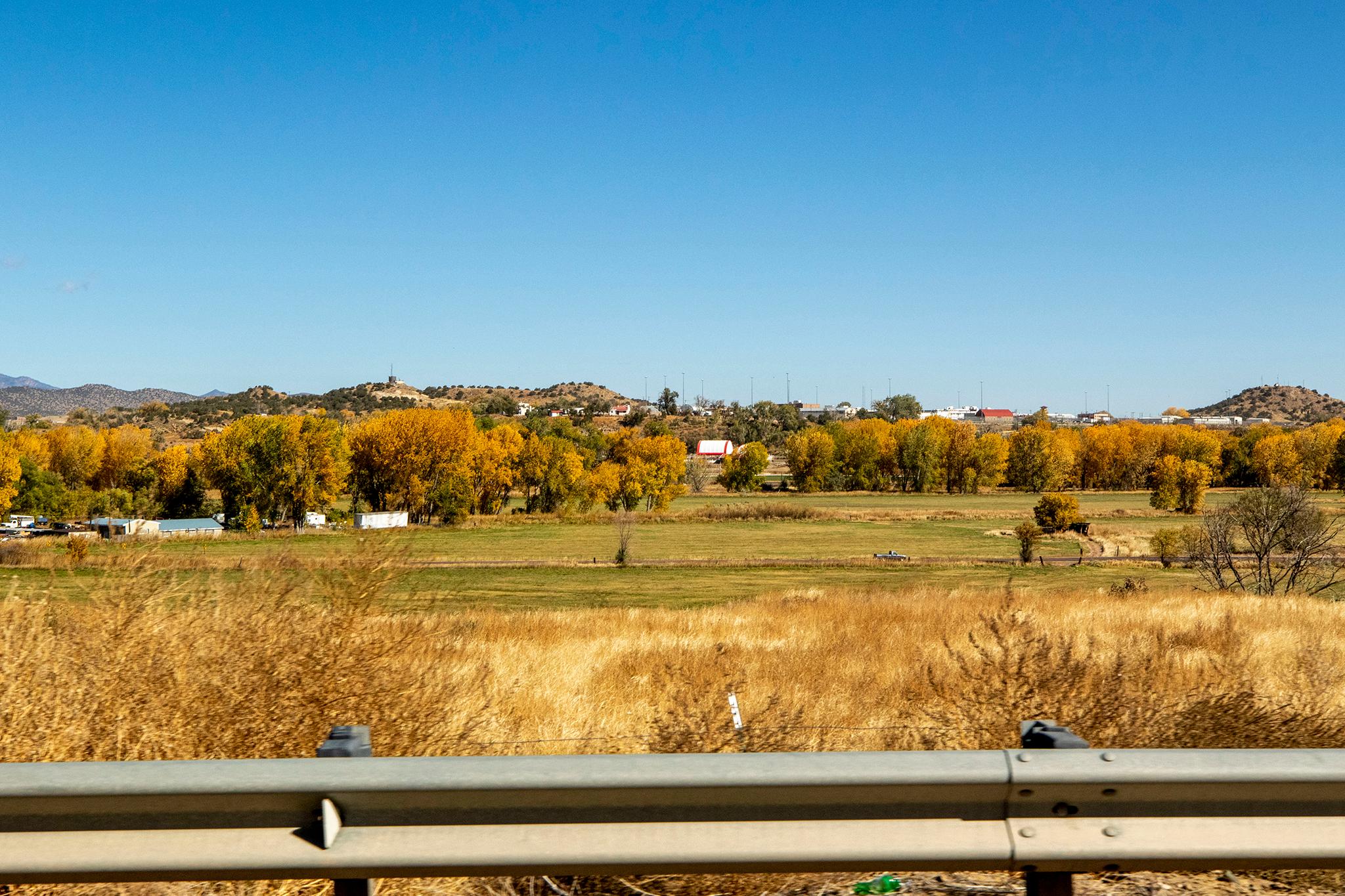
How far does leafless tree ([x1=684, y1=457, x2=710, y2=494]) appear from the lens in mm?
140500

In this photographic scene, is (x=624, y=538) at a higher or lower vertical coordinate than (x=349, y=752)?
lower

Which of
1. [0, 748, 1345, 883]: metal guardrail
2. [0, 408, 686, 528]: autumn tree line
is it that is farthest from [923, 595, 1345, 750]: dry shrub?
[0, 408, 686, 528]: autumn tree line

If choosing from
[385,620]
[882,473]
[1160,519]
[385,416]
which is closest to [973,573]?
[1160,519]

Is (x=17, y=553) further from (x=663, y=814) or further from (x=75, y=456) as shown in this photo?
(x=75, y=456)

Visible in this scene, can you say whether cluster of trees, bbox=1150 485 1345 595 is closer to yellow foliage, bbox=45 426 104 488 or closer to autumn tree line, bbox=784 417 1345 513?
autumn tree line, bbox=784 417 1345 513

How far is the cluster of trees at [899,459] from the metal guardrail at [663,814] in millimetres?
132858

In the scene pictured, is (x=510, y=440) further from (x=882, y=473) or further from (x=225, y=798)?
(x=225, y=798)

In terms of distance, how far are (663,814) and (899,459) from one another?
141 m

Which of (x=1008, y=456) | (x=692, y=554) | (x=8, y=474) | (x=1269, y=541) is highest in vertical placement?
(x=1008, y=456)

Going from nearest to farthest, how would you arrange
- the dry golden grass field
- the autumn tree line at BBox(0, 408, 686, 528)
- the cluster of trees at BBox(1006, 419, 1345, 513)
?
the dry golden grass field, the autumn tree line at BBox(0, 408, 686, 528), the cluster of trees at BBox(1006, 419, 1345, 513)

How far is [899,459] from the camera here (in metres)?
140

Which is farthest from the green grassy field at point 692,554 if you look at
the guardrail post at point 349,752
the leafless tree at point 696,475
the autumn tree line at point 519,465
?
the leafless tree at point 696,475

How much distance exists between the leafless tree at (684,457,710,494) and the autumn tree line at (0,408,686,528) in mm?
27297

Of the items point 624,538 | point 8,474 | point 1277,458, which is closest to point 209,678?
point 624,538
